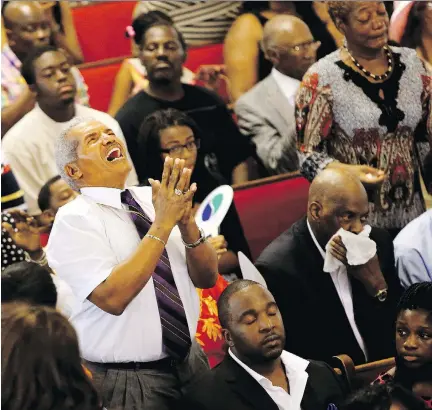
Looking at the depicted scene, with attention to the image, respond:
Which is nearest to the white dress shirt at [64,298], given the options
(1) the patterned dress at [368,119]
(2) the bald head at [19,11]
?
(1) the patterned dress at [368,119]

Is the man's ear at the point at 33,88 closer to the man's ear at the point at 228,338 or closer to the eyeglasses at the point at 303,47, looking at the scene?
the eyeglasses at the point at 303,47

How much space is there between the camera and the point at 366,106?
3.12m

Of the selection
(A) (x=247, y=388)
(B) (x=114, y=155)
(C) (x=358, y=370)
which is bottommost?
(C) (x=358, y=370)

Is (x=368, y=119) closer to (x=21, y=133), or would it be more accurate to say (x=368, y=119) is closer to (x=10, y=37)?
(x=21, y=133)

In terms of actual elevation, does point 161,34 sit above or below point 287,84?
above

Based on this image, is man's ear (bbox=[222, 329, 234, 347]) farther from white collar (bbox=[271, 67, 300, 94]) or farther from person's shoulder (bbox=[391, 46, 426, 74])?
white collar (bbox=[271, 67, 300, 94])

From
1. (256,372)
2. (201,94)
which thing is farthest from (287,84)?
(256,372)

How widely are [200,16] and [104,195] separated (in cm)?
205

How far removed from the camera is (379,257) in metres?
3.11

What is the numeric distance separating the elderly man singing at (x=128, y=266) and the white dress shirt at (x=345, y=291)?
23.5 inches

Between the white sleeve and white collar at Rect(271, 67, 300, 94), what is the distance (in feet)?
5.09

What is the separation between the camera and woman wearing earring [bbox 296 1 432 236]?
311 centimetres

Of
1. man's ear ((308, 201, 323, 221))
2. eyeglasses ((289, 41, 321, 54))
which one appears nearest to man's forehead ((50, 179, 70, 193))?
man's ear ((308, 201, 323, 221))

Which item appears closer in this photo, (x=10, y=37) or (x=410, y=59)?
(x=410, y=59)
